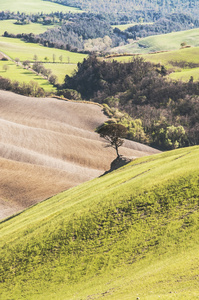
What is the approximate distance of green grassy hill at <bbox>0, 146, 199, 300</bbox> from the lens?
2622 cm

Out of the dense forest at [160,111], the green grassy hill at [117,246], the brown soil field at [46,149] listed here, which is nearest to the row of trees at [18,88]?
the brown soil field at [46,149]

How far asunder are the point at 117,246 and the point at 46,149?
82.2 metres

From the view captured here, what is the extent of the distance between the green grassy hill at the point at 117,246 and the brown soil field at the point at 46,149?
37.1 meters

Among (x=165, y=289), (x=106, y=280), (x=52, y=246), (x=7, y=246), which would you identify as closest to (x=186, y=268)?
(x=165, y=289)

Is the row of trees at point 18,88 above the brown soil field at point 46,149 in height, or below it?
above

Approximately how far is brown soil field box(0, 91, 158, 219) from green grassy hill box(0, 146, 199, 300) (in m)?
37.1

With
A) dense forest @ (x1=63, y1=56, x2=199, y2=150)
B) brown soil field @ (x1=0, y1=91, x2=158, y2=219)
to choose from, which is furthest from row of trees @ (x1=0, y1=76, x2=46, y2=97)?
dense forest @ (x1=63, y1=56, x2=199, y2=150)

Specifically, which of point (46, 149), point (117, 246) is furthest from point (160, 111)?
point (117, 246)

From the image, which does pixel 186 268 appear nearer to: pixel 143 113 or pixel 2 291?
pixel 2 291

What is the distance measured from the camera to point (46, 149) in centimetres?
11231

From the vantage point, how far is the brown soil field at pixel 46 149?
84.9 meters

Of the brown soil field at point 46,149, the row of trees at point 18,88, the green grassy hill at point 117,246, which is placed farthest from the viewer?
the row of trees at point 18,88

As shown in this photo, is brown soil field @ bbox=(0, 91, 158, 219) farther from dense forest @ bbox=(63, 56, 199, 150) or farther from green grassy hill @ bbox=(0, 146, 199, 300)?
green grassy hill @ bbox=(0, 146, 199, 300)

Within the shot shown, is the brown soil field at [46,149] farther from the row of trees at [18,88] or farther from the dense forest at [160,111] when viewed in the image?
the row of trees at [18,88]
